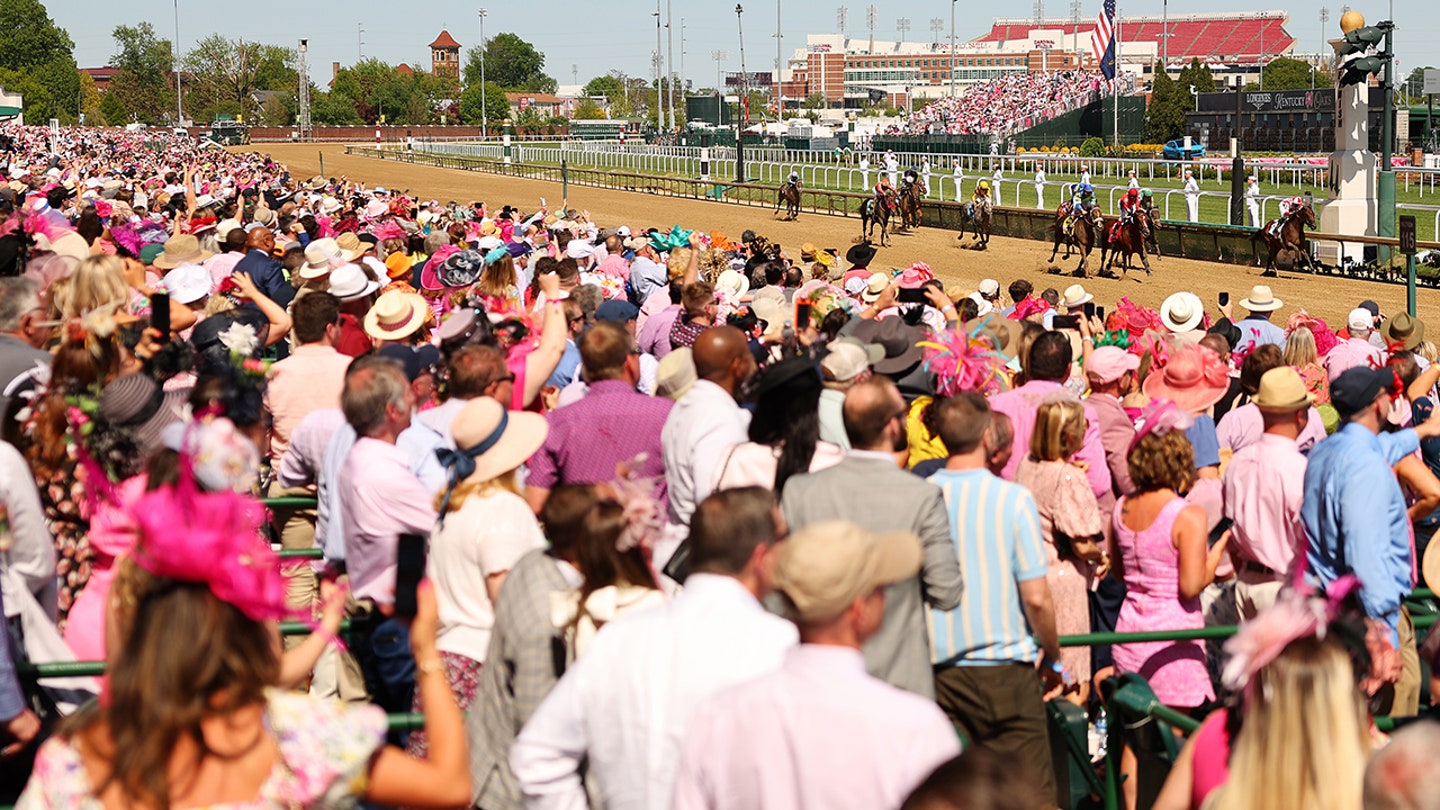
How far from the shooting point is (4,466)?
374 centimetres

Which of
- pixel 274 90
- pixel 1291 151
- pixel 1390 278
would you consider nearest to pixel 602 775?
pixel 1390 278

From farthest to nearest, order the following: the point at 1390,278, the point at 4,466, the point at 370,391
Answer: the point at 1390,278 < the point at 370,391 < the point at 4,466

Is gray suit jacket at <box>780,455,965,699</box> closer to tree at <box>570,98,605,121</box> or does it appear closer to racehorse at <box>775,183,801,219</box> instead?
racehorse at <box>775,183,801,219</box>

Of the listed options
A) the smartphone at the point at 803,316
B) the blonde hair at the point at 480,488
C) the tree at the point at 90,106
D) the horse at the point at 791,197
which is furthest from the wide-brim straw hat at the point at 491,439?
the tree at the point at 90,106

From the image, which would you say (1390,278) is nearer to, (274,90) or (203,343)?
(203,343)

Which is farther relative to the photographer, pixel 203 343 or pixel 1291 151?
pixel 1291 151

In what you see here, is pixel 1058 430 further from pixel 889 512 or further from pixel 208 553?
pixel 208 553

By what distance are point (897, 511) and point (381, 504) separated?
1482mm

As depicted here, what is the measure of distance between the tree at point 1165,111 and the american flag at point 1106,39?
460 inches

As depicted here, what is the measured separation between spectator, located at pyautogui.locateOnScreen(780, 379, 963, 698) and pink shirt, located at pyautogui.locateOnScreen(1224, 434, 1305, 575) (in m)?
1.44

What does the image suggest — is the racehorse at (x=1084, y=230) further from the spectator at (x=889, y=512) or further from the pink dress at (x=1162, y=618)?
the spectator at (x=889, y=512)

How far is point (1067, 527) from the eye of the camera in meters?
4.82

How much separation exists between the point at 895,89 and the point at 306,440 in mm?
193373

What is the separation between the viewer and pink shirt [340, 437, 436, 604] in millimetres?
4191
